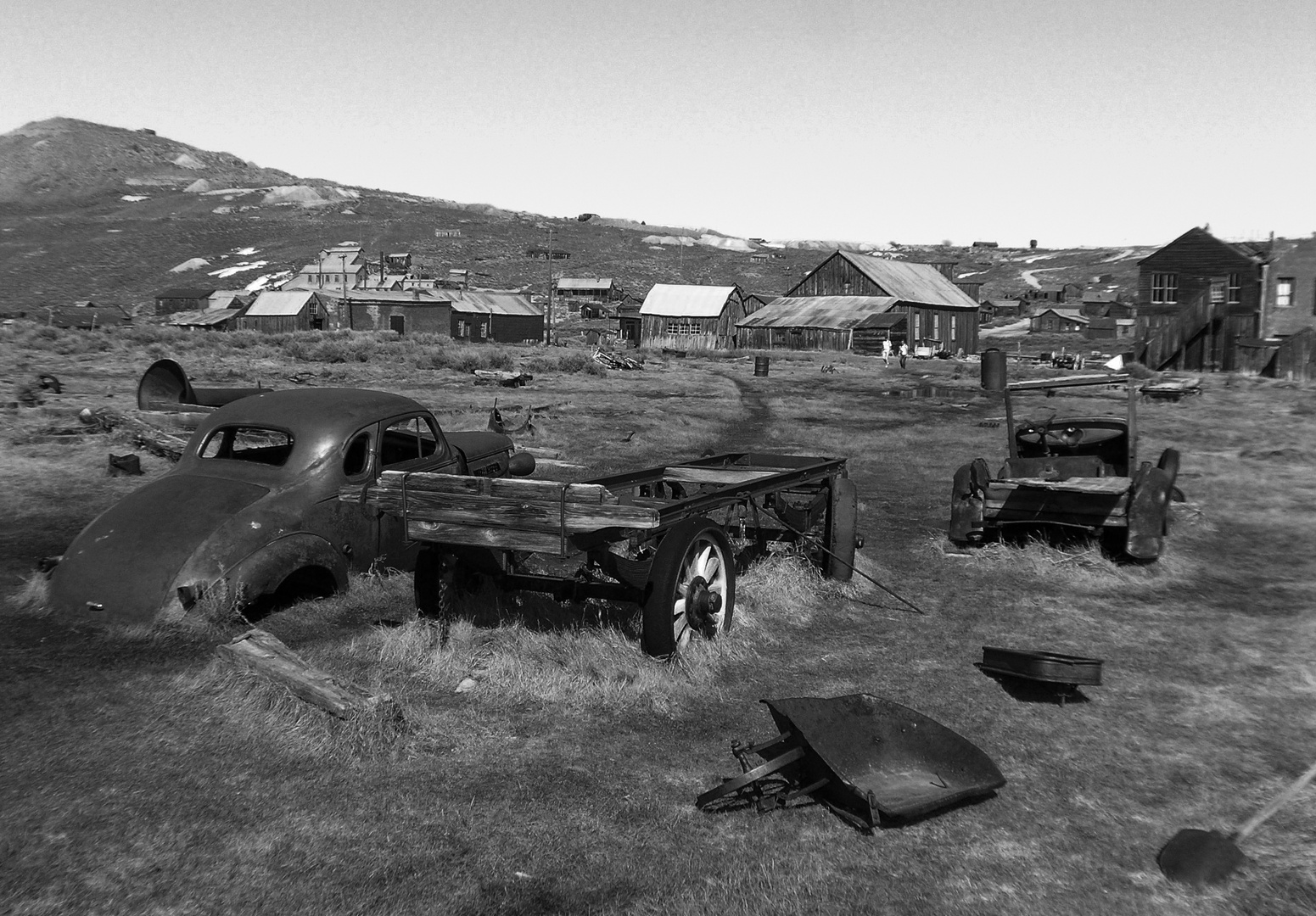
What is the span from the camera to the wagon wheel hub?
705 cm

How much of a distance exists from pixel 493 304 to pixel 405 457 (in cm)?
6175

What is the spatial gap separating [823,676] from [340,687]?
3.24 m

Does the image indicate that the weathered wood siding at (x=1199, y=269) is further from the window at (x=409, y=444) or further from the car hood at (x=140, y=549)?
the car hood at (x=140, y=549)

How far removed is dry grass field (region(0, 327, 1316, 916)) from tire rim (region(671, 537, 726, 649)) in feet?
0.60

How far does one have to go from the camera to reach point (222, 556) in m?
7.11

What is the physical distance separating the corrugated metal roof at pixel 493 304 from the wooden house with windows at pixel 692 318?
827 centimetres

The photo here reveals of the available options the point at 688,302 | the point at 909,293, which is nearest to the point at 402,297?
the point at 688,302

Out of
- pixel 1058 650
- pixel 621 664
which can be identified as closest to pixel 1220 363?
pixel 1058 650

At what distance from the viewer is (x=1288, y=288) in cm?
4275

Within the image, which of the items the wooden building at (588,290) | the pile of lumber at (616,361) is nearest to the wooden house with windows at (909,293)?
the pile of lumber at (616,361)

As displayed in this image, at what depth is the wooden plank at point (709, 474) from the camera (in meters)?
9.74

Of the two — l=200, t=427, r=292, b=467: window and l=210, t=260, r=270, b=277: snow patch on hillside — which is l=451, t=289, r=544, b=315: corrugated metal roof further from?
l=200, t=427, r=292, b=467: window

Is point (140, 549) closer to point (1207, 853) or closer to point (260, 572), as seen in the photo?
point (260, 572)

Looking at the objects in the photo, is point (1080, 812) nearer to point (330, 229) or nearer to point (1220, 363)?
point (1220, 363)
